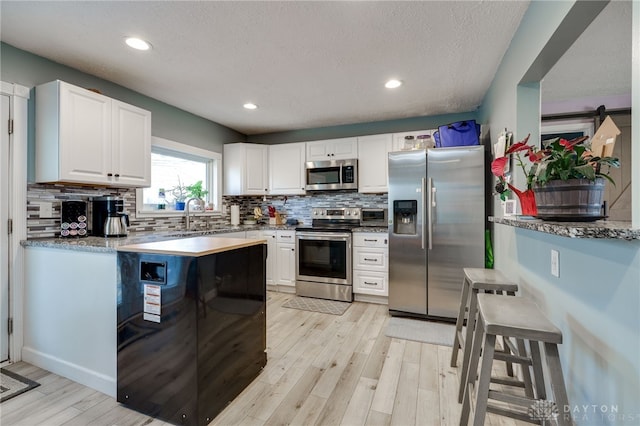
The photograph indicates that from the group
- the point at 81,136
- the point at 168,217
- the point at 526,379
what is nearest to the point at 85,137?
the point at 81,136

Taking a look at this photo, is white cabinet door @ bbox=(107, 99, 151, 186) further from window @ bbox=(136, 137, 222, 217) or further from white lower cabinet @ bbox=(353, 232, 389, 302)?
white lower cabinet @ bbox=(353, 232, 389, 302)

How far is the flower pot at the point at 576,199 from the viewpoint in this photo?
1.11m

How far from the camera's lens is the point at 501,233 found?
246cm

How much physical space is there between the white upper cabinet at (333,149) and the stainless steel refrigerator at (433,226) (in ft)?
3.04

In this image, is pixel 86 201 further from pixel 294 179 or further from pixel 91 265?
pixel 294 179

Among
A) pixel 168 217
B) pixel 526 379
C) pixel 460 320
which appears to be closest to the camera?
pixel 526 379

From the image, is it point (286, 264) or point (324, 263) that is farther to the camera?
point (286, 264)

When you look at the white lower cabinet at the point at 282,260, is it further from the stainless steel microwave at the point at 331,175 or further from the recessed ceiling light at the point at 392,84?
the recessed ceiling light at the point at 392,84

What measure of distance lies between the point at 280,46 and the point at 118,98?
1.82 metres

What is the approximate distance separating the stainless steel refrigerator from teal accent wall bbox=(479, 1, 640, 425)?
80 cm

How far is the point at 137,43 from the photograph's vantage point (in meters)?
2.13

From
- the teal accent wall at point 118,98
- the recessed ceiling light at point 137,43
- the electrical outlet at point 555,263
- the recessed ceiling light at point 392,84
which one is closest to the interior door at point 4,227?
the teal accent wall at point 118,98

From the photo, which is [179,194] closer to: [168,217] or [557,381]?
[168,217]

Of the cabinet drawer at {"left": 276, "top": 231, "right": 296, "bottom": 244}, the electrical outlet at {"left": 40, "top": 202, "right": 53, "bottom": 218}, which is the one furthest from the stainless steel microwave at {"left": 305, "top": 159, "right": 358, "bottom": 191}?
the electrical outlet at {"left": 40, "top": 202, "right": 53, "bottom": 218}
